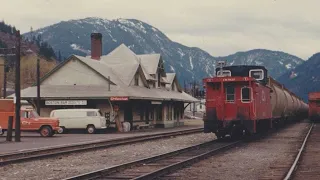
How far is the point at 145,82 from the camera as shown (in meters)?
52.0

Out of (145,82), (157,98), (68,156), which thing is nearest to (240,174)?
(68,156)

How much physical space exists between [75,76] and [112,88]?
14.9 feet

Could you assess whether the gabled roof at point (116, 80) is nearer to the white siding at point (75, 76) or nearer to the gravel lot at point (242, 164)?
the white siding at point (75, 76)

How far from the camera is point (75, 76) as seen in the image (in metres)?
48.3

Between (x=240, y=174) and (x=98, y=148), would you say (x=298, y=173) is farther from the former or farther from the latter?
(x=98, y=148)

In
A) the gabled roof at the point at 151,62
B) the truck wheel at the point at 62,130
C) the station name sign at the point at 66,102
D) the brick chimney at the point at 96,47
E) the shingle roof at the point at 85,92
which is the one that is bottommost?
the truck wheel at the point at 62,130

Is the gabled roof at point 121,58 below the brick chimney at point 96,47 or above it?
below

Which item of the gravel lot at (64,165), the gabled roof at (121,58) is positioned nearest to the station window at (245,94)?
the gravel lot at (64,165)

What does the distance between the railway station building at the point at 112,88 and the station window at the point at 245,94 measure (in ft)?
53.5

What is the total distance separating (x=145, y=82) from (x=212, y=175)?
3812cm

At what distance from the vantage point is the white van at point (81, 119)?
4078 cm

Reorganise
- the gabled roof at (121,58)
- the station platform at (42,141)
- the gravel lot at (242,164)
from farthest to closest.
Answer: the gabled roof at (121,58) → the station platform at (42,141) → the gravel lot at (242,164)

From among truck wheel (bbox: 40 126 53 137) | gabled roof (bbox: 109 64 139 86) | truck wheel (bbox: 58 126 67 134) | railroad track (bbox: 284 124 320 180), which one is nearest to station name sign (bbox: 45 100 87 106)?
truck wheel (bbox: 58 126 67 134)

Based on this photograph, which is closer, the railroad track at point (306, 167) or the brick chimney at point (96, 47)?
the railroad track at point (306, 167)
